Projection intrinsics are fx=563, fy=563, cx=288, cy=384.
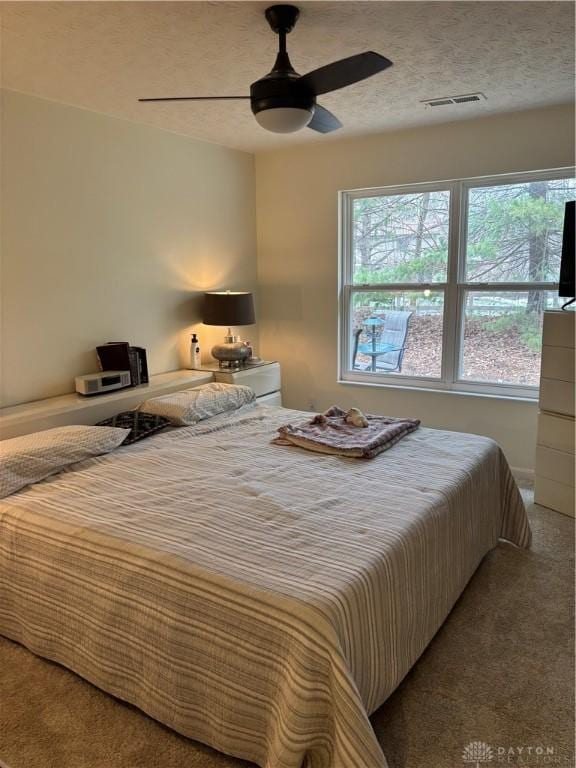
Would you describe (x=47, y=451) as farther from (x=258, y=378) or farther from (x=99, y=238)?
(x=258, y=378)

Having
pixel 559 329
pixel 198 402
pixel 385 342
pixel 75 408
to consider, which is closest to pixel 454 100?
pixel 559 329

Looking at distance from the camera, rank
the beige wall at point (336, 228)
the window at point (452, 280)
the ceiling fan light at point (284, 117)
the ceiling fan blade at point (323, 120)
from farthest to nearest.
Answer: the window at point (452, 280) < the beige wall at point (336, 228) < the ceiling fan blade at point (323, 120) < the ceiling fan light at point (284, 117)

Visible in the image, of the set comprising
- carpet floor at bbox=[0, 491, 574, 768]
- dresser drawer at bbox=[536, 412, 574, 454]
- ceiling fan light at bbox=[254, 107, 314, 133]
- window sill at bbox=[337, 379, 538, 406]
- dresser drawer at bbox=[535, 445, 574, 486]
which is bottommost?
carpet floor at bbox=[0, 491, 574, 768]

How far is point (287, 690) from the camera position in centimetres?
150

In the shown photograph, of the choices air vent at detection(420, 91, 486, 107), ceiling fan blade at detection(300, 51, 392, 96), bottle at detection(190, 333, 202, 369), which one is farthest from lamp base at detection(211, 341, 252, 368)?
ceiling fan blade at detection(300, 51, 392, 96)

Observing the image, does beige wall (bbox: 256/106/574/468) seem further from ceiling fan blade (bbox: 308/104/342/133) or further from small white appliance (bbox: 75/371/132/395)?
small white appliance (bbox: 75/371/132/395)

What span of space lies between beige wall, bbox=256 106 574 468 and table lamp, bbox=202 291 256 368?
74 cm

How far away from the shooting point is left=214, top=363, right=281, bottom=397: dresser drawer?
4102 millimetres

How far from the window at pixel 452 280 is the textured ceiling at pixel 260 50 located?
27.8 inches

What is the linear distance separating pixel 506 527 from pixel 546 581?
0.38 m

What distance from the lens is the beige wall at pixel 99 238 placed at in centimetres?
317

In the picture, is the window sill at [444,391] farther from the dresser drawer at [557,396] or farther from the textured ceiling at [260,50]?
the textured ceiling at [260,50]

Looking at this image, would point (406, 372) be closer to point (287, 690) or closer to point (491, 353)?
point (491, 353)

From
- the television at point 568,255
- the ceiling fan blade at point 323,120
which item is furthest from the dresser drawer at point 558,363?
the ceiling fan blade at point 323,120
